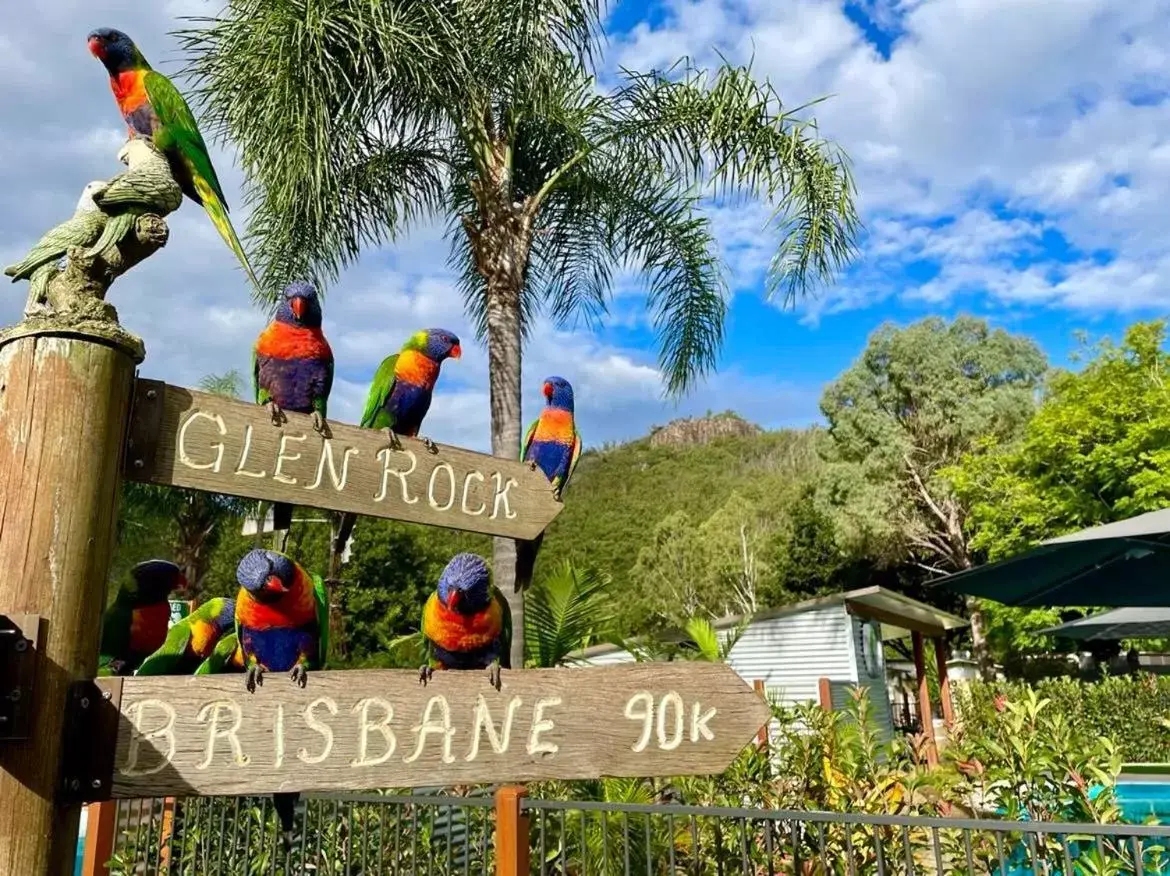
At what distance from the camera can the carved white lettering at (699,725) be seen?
1695 millimetres

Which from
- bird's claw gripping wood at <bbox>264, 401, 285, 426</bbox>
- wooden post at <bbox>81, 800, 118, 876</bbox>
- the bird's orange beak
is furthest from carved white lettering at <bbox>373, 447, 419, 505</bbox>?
wooden post at <bbox>81, 800, 118, 876</bbox>

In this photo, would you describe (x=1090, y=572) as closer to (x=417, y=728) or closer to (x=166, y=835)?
(x=417, y=728)

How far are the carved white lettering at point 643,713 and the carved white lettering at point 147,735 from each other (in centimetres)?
87

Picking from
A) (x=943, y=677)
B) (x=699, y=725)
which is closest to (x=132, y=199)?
(x=699, y=725)

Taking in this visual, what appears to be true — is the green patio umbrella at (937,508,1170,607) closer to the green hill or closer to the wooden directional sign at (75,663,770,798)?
the wooden directional sign at (75,663,770,798)

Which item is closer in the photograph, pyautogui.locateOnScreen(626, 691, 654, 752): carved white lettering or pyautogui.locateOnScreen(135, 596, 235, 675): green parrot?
pyautogui.locateOnScreen(626, 691, 654, 752): carved white lettering

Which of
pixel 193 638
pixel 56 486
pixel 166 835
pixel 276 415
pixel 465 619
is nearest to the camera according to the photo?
pixel 56 486

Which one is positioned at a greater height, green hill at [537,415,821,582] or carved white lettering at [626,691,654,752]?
green hill at [537,415,821,582]

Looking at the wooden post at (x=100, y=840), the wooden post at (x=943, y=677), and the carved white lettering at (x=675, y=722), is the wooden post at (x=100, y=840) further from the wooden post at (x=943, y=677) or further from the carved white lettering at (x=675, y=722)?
the wooden post at (x=943, y=677)

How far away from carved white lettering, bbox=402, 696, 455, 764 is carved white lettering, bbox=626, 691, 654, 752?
0.37 meters

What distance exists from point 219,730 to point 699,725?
942 millimetres

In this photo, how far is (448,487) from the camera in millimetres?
1902

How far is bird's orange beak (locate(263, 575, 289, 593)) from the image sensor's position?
2020 millimetres

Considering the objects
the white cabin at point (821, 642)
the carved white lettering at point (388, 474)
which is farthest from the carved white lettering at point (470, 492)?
the white cabin at point (821, 642)
